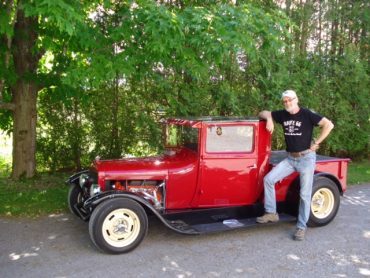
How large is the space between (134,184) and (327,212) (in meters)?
2.86

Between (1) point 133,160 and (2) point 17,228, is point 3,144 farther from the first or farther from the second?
(1) point 133,160

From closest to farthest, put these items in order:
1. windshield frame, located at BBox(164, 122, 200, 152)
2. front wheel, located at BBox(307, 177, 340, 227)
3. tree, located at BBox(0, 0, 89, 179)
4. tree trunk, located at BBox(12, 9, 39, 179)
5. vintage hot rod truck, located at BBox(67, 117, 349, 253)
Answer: vintage hot rod truck, located at BBox(67, 117, 349, 253), windshield frame, located at BBox(164, 122, 200, 152), front wheel, located at BBox(307, 177, 340, 227), tree, located at BBox(0, 0, 89, 179), tree trunk, located at BBox(12, 9, 39, 179)

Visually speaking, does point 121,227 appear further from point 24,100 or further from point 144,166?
point 24,100

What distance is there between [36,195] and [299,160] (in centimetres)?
450

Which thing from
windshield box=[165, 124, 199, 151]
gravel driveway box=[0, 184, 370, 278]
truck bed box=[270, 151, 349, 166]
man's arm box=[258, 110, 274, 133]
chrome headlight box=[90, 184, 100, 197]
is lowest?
gravel driveway box=[0, 184, 370, 278]

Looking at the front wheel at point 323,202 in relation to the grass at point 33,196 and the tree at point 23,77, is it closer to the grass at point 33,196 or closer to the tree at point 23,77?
the grass at point 33,196

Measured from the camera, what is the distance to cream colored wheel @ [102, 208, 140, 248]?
16.2ft

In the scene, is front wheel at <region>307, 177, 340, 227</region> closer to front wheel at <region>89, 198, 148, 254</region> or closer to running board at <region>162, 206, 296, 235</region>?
running board at <region>162, 206, 296, 235</region>

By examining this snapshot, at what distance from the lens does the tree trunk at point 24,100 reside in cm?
779

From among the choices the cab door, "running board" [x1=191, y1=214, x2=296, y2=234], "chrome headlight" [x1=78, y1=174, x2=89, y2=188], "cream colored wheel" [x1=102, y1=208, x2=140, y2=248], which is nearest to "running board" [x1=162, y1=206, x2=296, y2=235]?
"running board" [x1=191, y1=214, x2=296, y2=234]

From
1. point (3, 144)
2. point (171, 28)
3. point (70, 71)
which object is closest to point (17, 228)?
point (70, 71)

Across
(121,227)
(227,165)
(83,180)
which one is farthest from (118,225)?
(227,165)

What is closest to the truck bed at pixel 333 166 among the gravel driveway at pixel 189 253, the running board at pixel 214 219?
the gravel driveway at pixel 189 253

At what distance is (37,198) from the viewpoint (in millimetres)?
7148
